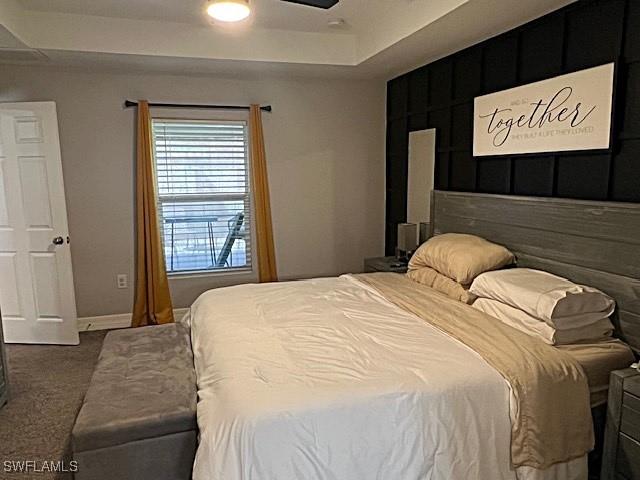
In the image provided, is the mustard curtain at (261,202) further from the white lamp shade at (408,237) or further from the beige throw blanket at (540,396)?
the beige throw blanket at (540,396)

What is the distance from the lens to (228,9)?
230 cm

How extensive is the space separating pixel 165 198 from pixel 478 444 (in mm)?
3554

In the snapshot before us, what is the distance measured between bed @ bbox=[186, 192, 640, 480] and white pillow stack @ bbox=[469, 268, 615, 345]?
10cm

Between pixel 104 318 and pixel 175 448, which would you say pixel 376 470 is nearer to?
pixel 175 448

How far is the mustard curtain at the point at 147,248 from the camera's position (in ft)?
13.9

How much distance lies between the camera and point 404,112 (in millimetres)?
4586

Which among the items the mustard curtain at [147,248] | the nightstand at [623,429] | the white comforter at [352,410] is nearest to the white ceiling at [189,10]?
the mustard curtain at [147,248]

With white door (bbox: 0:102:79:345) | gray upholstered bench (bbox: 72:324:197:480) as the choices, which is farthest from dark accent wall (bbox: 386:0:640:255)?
white door (bbox: 0:102:79:345)

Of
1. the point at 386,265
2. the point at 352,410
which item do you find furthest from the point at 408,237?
the point at 352,410

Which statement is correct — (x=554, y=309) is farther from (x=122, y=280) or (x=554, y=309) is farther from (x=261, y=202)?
(x=122, y=280)

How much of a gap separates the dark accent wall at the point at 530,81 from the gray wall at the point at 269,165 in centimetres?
55

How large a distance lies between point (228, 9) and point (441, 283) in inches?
82.9

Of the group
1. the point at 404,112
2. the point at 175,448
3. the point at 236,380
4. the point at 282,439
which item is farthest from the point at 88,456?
the point at 404,112

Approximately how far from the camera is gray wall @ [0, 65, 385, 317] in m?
4.18
